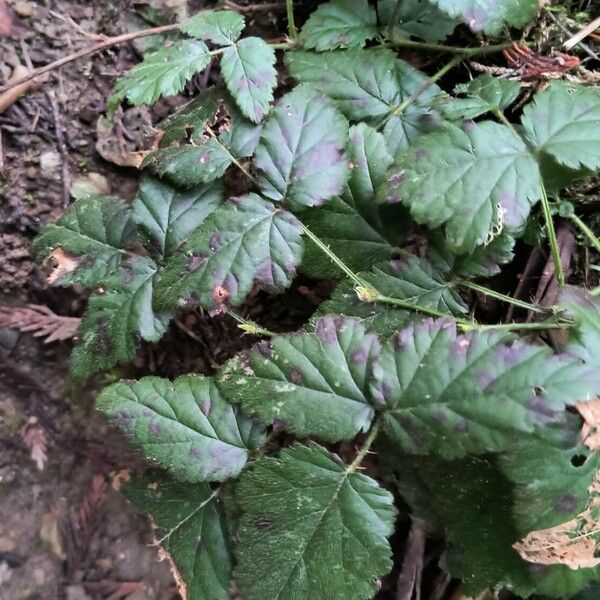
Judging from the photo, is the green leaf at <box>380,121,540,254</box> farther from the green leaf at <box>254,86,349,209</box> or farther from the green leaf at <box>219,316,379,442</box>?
the green leaf at <box>219,316,379,442</box>

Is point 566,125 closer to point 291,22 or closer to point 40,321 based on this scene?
point 291,22

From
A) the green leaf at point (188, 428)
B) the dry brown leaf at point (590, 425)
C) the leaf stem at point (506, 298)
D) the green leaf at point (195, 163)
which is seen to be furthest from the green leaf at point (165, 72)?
the dry brown leaf at point (590, 425)

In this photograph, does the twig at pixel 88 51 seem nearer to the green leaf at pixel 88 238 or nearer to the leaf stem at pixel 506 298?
the green leaf at pixel 88 238

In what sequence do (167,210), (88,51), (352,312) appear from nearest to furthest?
(352,312) < (167,210) < (88,51)

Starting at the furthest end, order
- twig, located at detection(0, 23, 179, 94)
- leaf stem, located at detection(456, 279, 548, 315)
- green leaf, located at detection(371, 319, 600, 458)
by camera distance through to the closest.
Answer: twig, located at detection(0, 23, 179, 94) → leaf stem, located at detection(456, 279, 548, 315) → green leaf, located at detection(371, 319, 600, 458)

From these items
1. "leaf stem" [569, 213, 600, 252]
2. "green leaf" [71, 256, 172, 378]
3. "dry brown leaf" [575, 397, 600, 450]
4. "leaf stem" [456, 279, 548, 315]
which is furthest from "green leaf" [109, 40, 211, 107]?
"dry brown leaf" [575, 397, 600, 450]

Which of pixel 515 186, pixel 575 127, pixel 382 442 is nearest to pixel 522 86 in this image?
pixel 575 127

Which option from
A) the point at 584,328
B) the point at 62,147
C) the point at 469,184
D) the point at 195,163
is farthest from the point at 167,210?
the point at 584,328
